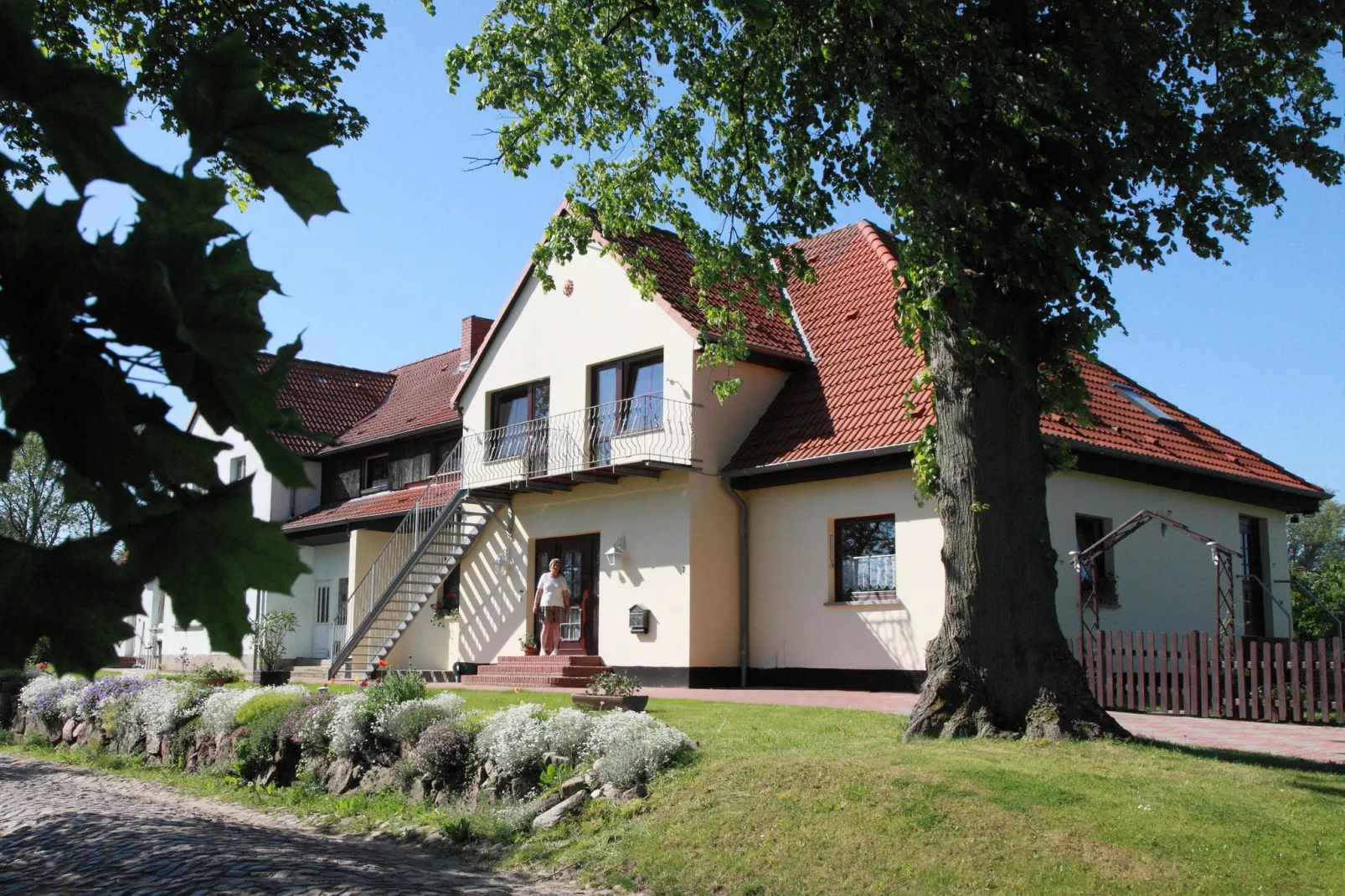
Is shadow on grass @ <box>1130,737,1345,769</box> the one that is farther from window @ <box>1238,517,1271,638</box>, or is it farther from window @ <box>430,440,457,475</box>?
window @ <box>430,440,457,475</box>

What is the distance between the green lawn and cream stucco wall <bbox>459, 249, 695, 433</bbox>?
436 inches

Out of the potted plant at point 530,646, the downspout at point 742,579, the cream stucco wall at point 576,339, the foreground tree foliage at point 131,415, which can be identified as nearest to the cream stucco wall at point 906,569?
the downspout at point 742,579

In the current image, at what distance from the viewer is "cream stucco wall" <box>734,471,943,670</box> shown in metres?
17.0

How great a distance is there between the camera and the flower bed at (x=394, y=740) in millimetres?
9289

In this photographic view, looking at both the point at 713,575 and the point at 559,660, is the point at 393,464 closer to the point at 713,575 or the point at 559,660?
the point at 559,660

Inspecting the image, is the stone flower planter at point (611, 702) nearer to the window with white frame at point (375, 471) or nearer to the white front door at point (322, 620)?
the window with white frame at point (375, 471)

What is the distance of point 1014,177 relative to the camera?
31.8ft

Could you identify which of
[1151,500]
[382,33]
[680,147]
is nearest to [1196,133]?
[680,147]

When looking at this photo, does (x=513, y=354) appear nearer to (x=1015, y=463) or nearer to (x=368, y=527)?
(x=368, y=527)

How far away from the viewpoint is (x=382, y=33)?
11.8 metres

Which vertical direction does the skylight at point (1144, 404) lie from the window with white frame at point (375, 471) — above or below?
above

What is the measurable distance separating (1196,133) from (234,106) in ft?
34.4

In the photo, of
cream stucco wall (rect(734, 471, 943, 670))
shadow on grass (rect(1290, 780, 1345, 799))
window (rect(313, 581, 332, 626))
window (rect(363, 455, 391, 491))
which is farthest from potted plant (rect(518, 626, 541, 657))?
shadow on grass (rect(1290, 780, 1345, 799))

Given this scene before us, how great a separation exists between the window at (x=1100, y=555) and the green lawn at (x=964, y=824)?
28.6 ft
